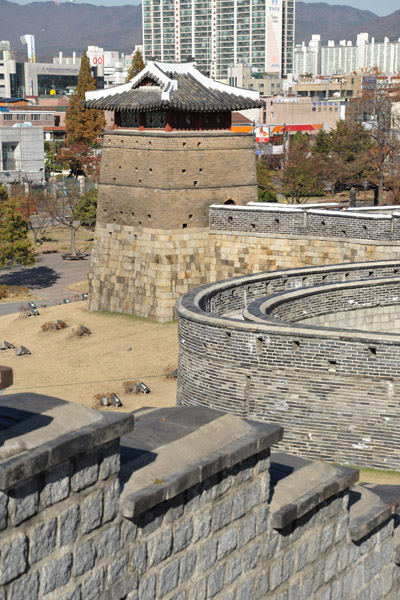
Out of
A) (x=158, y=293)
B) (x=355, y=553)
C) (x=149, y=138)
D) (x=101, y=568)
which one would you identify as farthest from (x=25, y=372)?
(x=101, y=568)

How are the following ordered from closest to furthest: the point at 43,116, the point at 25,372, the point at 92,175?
the point at 25,372
the point at 92,175
the point at 43,116

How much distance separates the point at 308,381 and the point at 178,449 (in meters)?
10.6

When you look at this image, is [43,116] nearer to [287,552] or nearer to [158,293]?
[158,293]

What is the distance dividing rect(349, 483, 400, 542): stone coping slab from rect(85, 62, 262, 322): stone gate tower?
76.7ft

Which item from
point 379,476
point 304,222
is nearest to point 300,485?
point 379,476

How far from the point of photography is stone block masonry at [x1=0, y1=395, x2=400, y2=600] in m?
5.00

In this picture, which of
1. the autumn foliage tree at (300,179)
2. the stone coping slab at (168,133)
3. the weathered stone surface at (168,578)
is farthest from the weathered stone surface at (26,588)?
the autumn foliage tree at (300,179)

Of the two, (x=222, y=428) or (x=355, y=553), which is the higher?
(x=222, y=428)

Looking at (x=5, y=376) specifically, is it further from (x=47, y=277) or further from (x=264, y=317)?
(x=47, y=277)

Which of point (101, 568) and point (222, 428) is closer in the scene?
point (101, 568)

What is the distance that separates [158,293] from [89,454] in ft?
85.7

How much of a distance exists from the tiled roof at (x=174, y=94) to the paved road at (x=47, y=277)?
10.1 meters

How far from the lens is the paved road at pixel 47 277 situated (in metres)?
40.6

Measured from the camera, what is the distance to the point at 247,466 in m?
6.43
